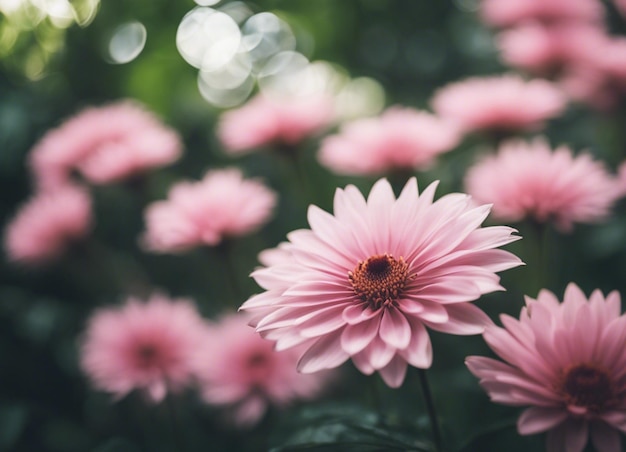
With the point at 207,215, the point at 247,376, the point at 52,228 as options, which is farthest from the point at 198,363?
the point at 52,228

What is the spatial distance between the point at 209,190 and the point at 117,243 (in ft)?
1.40

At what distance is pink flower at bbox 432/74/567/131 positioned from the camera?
0.87 metres

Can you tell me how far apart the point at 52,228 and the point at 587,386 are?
0.80 m

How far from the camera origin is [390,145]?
812mm

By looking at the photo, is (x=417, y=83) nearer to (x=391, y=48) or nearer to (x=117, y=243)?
(x=391, y=48)

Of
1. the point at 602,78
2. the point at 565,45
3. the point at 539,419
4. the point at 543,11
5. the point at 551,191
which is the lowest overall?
the point at 539,419

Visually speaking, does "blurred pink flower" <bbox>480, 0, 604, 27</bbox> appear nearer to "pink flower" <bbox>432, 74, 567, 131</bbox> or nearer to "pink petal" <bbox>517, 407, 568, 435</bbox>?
"pink flower" <bbox>432, 74, 567, 131</bbox>

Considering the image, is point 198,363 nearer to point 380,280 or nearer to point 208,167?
point 380,280

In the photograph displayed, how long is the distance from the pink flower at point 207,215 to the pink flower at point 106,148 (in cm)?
12

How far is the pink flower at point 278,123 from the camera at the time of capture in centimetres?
92

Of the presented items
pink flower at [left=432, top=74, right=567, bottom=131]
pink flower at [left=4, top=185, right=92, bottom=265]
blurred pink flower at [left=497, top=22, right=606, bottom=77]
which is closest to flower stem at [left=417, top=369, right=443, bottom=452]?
pink flower at [left=432, top=74, right=567, bottom=131]

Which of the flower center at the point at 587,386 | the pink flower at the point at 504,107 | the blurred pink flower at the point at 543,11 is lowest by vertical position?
the flower center at the point at 587,386

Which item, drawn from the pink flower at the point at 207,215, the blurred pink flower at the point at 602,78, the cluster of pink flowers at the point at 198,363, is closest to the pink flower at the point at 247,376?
the cluster of pink flowers at the point at 198,363

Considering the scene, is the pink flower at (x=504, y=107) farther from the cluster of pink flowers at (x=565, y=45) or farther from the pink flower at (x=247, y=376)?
the pink flower at (x=247, y=376)
